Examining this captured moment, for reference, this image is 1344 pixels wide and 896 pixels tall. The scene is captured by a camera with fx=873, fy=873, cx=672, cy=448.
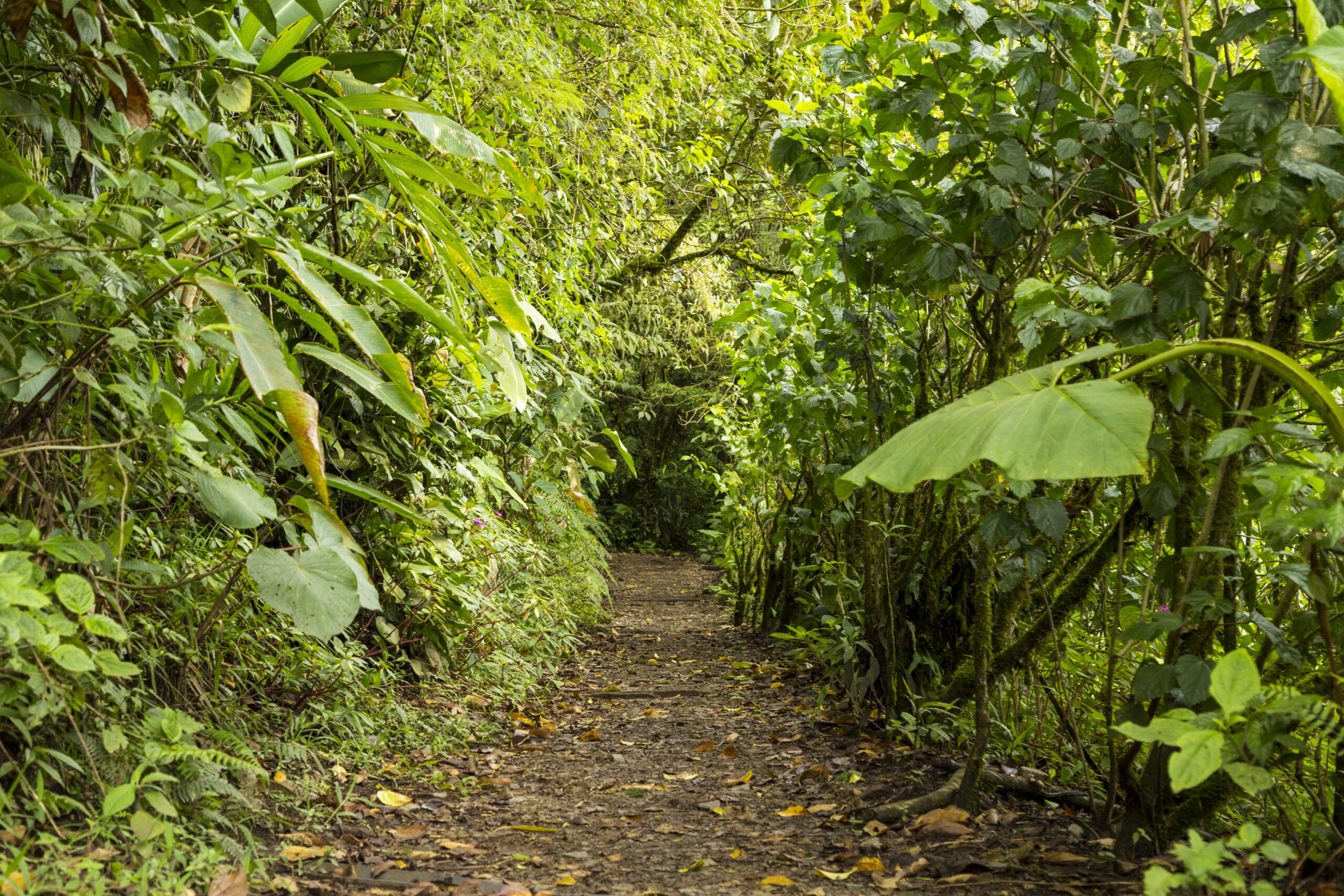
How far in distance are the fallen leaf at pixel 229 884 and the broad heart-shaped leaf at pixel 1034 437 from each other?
1384 mm

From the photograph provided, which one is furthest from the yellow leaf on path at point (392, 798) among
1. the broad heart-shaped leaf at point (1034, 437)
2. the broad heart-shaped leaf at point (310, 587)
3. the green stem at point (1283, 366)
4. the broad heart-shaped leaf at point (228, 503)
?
the green stem at point (1283, 366)

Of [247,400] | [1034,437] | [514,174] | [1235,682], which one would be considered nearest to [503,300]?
[514,174]

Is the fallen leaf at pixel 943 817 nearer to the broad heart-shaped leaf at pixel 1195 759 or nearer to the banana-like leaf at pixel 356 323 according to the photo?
the broad heart-shaped leaf at pixel 1195 759

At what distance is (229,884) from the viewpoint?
168 cm

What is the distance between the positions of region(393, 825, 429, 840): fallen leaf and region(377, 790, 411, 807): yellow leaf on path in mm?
116

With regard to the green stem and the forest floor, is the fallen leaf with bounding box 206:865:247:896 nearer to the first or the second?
the forest floor

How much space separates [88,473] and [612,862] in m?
1.51

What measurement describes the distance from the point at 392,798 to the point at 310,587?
0.97 m

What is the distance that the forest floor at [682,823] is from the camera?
6.46 ft

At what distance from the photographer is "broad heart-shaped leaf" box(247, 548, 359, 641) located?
5.96 feet

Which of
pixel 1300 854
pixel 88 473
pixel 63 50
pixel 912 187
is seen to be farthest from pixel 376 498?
pixel 1300 854

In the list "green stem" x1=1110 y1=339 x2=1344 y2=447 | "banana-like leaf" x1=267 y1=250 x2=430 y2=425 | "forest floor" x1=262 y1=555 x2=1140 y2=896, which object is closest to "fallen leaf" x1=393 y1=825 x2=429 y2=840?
"forest floor" x1=262 y1=555 x2=1140 y2=896

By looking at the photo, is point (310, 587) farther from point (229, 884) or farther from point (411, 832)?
point (411, 832)

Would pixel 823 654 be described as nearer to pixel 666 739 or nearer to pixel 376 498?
pixel 666 739
